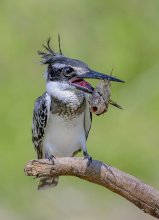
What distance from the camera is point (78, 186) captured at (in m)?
7.82

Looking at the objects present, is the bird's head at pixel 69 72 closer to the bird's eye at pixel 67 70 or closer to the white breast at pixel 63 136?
the bird's eye at pixel 67 70

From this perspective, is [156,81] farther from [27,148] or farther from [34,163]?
[34,163]

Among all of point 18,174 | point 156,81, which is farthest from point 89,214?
point 156,81

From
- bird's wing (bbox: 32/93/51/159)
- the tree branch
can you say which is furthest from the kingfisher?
the tree branch

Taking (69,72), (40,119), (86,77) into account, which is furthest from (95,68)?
(86,77)

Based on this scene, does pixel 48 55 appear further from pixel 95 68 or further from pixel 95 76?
pixel 95 68

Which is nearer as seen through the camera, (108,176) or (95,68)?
(108,176)

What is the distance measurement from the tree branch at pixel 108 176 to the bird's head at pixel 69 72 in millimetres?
664

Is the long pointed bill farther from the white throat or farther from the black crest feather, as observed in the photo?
the black crest feather

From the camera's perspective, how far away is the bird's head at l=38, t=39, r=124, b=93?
5602mm

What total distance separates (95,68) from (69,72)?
5.96ft

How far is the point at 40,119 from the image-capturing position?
5906mm

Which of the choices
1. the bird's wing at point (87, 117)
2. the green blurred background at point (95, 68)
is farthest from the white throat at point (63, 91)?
the green blurred background at point (95, 68)

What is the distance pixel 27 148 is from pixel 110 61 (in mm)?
930
